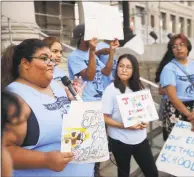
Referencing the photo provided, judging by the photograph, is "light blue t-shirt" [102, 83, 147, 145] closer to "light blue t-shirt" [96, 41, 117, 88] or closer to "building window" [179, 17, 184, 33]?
"light blue t-shirt" [96, 41, 117, 88]

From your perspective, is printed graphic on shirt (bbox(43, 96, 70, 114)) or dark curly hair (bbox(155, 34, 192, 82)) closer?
printed graphic on shirt (bbox(43, 96, 70, 114))

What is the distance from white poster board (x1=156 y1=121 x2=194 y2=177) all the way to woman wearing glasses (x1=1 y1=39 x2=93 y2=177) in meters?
1.38

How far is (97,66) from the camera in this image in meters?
3.20

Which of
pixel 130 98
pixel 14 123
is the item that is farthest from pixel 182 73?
pixel 14 123

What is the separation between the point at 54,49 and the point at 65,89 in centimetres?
82

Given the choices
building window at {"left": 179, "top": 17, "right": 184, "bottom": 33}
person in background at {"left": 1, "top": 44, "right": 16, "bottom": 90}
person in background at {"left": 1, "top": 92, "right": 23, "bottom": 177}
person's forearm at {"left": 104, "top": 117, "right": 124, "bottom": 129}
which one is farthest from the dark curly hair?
building window at {"left": 179, "top": 17, "right": 184, "bottom": 33}

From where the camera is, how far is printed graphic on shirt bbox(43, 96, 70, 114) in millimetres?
1694

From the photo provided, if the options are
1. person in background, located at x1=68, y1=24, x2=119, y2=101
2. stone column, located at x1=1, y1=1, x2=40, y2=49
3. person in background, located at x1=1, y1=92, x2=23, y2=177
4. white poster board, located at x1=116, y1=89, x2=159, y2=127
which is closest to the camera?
person in background, located at x1=1, y1=92, x2=23, y2=177

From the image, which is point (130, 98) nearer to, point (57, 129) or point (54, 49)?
point (54, 49)

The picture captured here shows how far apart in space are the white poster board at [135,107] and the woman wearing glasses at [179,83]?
0.43m

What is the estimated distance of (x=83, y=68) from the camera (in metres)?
3.08

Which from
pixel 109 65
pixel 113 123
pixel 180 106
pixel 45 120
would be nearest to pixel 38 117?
pixel 45 120

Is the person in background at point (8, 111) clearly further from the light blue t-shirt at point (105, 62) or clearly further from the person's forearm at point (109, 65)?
the light blue t-shirt at point (105, 62)

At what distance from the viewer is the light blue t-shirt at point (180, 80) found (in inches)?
128
